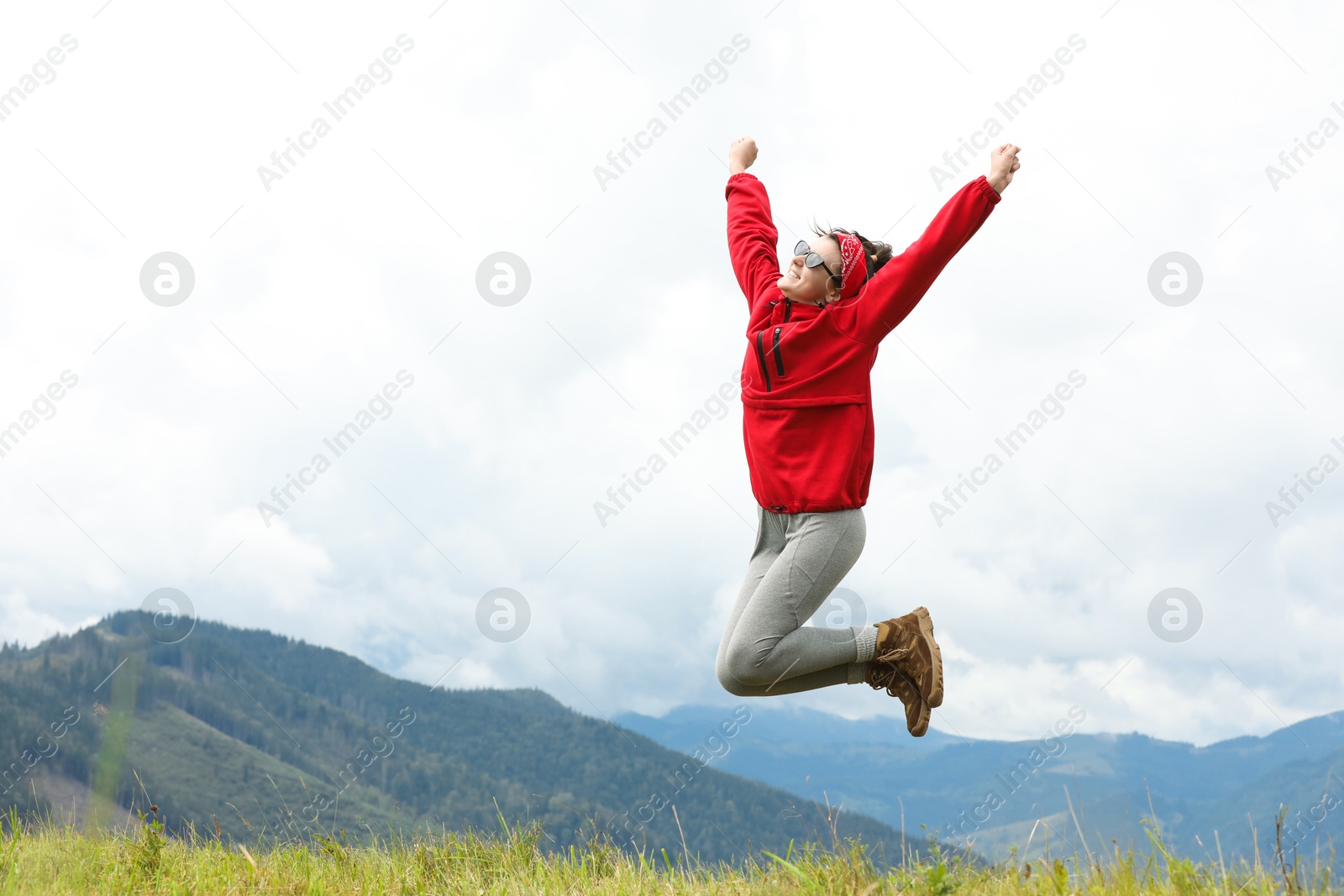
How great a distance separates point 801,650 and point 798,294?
175 cm

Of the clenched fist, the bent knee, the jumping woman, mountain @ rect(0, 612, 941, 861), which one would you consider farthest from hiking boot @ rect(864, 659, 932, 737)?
mountain @ rect(0, 612, 941, 861)

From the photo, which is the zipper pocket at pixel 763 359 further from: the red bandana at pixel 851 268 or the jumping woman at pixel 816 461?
the red bandana at pixel 851 268

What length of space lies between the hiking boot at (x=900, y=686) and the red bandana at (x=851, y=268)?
189 centimetres

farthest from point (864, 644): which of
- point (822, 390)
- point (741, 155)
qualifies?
point (741, 155)

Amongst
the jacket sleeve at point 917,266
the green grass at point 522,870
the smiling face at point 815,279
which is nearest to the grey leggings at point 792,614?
the green grass at point 522,870

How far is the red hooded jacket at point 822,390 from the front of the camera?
173 inches

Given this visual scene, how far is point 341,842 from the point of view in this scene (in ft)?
16.3

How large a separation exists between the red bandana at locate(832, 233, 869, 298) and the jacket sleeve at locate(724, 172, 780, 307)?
1.57ft

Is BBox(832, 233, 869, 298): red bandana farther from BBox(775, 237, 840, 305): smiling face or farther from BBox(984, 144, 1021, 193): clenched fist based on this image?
BBox(984, 144, 1021, 193): clenched fist

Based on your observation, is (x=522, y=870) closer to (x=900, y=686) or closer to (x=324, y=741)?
(x=900, y=686)

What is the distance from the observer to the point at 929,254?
425 centimetres

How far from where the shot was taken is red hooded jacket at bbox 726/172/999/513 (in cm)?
441

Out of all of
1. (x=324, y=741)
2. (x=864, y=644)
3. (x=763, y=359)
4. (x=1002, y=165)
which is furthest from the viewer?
(x=324, y=741)

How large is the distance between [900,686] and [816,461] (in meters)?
1.32
